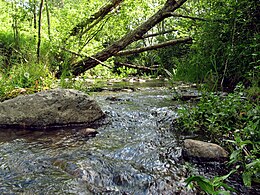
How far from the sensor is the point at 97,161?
2131mm

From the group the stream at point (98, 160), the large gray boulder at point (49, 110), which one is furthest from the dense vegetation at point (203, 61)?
the large gray boulder at point (49, 110)

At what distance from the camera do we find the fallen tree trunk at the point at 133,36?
21.4 ft

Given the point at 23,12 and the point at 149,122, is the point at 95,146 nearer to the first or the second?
the point at 149,122

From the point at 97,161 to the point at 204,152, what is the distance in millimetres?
914

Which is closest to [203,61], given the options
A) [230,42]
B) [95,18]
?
[230,42]

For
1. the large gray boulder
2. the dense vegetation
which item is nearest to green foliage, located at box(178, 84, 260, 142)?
the dense vegetation

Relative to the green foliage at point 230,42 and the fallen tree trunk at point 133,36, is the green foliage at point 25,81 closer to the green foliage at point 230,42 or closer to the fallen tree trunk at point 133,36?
the fallen tree trunk at point 133,36

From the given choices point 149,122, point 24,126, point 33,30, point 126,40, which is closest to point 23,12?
point 33,30

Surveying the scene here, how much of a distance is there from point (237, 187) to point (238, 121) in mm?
989

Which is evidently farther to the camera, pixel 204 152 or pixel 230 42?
pixel 230 42

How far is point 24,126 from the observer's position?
3174 millimetres

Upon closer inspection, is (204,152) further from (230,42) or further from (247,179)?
(230,42)

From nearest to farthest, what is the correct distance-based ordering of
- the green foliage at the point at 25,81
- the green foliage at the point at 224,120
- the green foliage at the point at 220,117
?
the green foliage at the point at 224,120
the green foliage at the point at 220,117
the green foliage at the point at 25,81

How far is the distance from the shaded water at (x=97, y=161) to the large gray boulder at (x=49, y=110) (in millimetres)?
204
